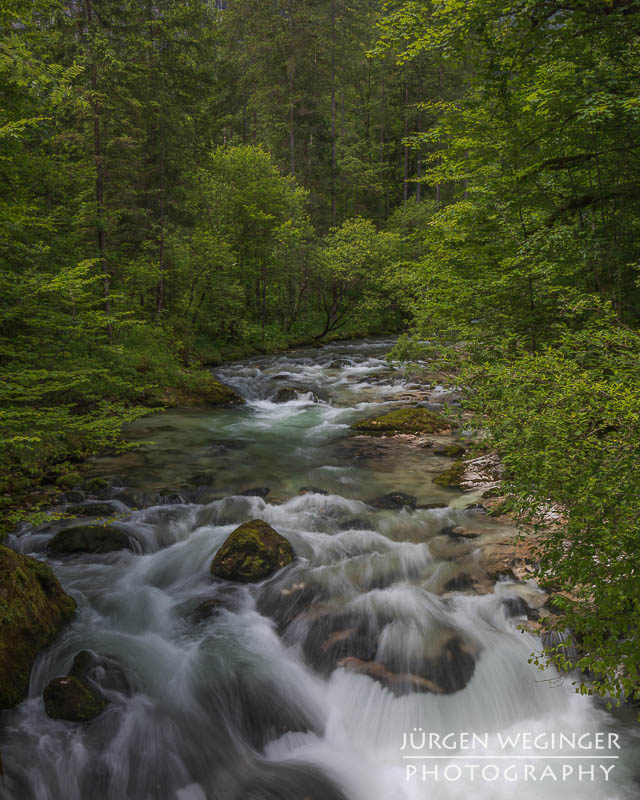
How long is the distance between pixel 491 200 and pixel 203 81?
18.4 meters

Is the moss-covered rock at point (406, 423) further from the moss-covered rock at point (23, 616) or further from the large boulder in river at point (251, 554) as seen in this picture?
the moss-covered rock at point (23, 616)

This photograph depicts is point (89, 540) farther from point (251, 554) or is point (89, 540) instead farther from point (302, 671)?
point (302, 671)

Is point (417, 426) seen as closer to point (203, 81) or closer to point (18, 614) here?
point (18, 614)

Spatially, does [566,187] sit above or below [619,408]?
above

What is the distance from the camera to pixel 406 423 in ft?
41.1

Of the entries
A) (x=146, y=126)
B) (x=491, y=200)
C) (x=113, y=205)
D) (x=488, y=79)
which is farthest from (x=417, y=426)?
(x=146, y=126)

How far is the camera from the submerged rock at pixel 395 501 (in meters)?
8.41

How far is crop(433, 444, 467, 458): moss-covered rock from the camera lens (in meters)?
10.6

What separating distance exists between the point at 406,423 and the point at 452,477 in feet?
11.4

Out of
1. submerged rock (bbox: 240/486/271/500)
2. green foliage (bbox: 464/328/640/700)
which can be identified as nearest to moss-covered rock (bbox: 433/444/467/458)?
submerged rock (bbox: 240/486/271/500)

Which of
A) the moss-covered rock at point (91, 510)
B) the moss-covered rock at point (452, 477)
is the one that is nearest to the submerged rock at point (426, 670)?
the moss-covered rock at point (452, 477)

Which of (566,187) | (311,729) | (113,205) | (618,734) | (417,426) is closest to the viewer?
(618,734)

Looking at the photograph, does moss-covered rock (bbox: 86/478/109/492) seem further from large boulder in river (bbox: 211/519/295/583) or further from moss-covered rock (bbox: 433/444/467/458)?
moss-covered rock (bbox: 433/444/467/458)

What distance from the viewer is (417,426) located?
40.6 ft
